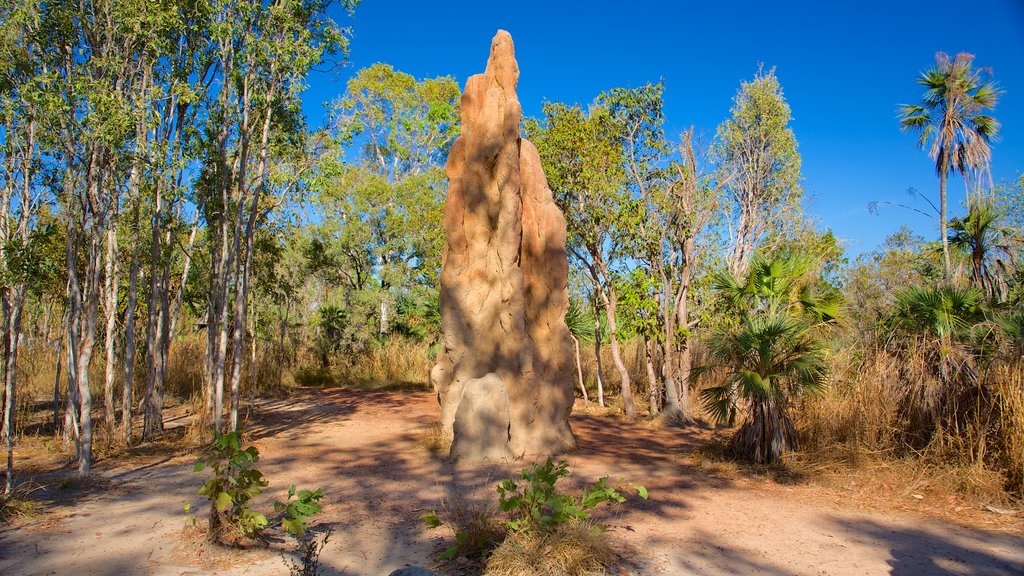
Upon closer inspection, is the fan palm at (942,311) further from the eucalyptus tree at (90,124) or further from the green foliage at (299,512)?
the eucalyptus tree at (90,124)

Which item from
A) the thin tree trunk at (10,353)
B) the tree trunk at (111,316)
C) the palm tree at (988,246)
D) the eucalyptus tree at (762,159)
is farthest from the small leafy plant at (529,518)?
the eucalyptus tree at (762,159)

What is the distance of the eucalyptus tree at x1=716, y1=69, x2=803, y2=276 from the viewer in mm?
22281

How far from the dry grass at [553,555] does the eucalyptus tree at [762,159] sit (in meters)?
18.8

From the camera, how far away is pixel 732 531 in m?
5.52

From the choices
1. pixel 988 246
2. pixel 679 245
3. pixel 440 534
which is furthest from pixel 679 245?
pixel 440 534

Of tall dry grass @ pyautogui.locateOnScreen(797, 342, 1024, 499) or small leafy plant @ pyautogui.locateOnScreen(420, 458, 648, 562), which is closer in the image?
small leafy plant @ pyautogui.locateOnScreen(420, 458, 648, 562)

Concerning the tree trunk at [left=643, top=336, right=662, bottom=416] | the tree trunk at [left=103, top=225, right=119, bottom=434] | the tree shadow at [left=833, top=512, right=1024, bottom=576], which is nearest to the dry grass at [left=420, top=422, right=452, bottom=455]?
the tree trunk at [left=103, top=225, right=119, bottom=434]

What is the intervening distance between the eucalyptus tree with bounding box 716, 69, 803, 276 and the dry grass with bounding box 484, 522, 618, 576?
18.8m

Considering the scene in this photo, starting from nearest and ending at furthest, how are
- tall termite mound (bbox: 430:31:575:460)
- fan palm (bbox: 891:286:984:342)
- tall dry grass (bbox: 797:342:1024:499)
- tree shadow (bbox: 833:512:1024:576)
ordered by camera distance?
tree shadow (bbox: 833:512:1024:576) < tall dry grass (bbox: 797:342:1024:499) < fan palm (bbox: 891:286:984:342) < tall termite mound (bbox: 430:31:575:460)

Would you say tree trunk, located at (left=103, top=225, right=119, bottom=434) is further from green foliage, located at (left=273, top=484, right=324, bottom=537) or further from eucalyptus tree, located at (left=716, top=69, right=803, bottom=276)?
eucalyptus tree, located at (left=716, top=69, right=803, bottom=276)

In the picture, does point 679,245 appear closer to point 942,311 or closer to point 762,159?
point 942,311

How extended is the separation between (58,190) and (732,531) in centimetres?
993

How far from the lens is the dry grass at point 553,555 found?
4.23m

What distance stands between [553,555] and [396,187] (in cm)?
1936
